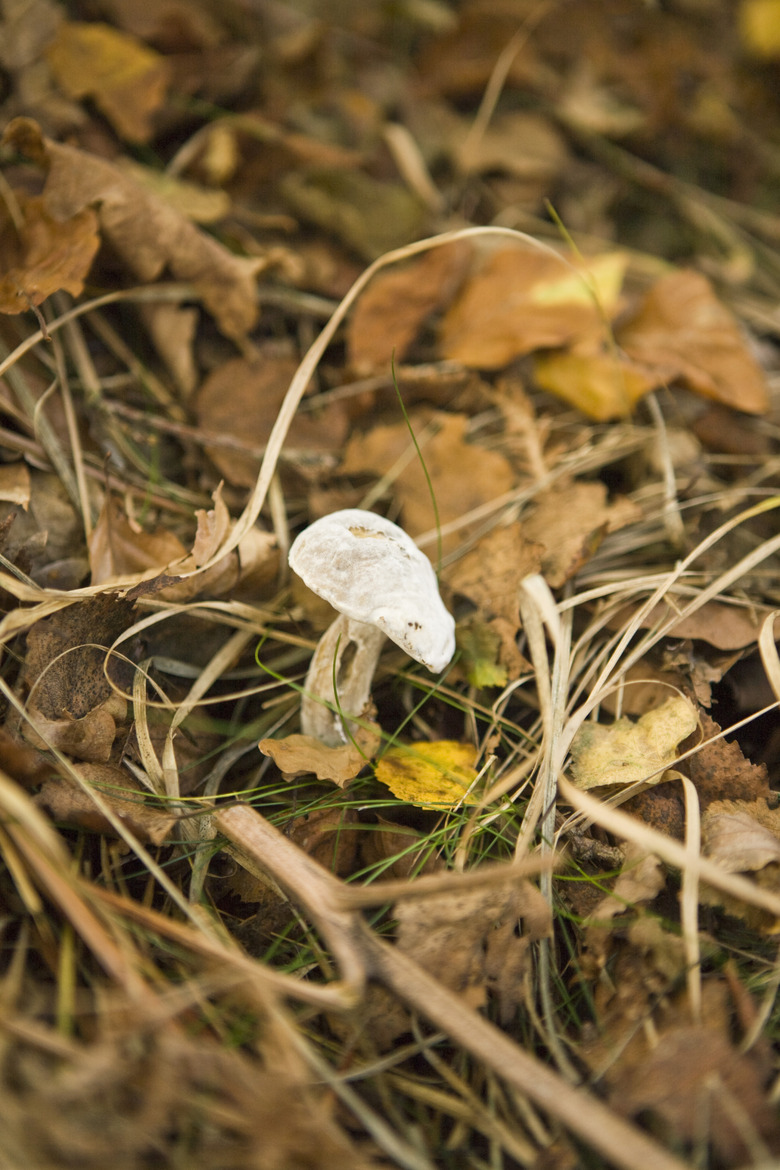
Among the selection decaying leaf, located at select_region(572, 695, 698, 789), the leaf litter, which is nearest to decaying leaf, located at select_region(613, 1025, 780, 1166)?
the leaf litter

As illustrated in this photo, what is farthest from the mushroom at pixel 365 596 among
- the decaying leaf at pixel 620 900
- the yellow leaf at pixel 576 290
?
the yellow leaf at pixel 576 290

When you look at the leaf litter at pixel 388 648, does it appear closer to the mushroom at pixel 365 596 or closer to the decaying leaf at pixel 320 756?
the decaying leaf at pixel 320 756

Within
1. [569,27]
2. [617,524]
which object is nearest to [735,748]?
[617,524]

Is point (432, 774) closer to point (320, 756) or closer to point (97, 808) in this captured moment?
point (320, 756)

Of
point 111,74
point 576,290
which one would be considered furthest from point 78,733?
point 111,74

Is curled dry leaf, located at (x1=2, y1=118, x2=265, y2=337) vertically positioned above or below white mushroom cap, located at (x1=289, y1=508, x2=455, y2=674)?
above

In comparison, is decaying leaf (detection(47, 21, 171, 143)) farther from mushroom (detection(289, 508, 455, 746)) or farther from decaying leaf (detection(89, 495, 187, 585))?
mushroom (detection(289, 508, 455, 746))
